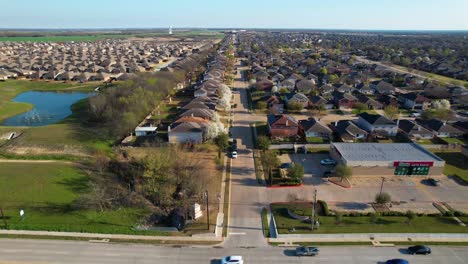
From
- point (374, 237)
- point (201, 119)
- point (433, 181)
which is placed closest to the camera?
point (374, 237)

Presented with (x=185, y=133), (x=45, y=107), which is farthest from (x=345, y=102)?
(x=45, y=107)

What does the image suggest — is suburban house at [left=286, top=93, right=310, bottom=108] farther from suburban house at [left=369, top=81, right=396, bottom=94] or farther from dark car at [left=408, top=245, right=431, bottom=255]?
dark car at [left=408, top=245, right=431, bottom=255]

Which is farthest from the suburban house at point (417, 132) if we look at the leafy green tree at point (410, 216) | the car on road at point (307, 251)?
the car on road at point (307, 251)

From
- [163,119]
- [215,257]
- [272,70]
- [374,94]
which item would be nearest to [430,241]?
[215,257]

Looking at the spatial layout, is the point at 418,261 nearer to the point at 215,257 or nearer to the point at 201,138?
the point at 215,257

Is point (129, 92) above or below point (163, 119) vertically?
above

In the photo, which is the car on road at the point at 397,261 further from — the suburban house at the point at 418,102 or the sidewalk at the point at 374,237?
the suburban house at the point at 418,102

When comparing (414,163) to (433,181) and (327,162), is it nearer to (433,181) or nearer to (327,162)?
(433,181)
